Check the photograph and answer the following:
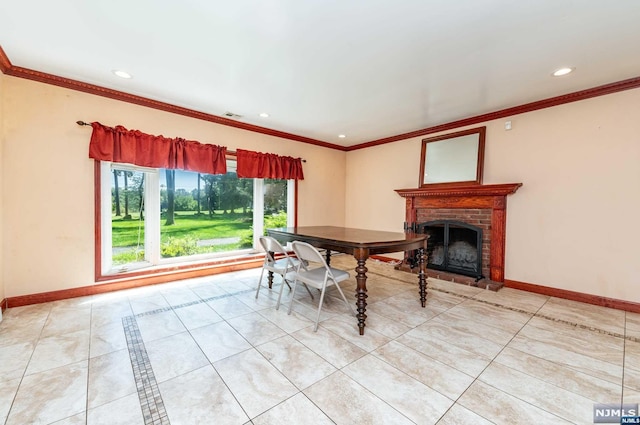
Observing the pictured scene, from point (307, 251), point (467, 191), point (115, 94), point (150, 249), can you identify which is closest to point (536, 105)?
point (467, 191)

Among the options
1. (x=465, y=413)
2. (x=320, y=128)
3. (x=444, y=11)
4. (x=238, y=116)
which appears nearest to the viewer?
(x=465, y=413)

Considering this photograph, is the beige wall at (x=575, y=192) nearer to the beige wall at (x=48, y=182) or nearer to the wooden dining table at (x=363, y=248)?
the wooden dining table at (x=363, y=248)

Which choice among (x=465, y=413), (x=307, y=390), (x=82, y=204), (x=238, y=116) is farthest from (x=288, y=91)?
(x=465, y=413)

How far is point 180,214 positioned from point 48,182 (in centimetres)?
135

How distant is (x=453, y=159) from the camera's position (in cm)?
388

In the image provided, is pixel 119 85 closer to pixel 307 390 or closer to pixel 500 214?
pixel 307 390

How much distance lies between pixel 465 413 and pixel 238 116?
12.9 feet

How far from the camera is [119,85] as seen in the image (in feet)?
9.20

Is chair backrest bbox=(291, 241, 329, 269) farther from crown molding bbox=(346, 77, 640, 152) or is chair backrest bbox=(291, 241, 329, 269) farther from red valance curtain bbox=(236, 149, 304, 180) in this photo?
crown molding bbox=(346, 77, 640, 152)

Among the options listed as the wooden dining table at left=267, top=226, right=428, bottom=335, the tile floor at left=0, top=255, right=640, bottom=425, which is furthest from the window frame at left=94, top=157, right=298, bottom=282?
the wooden dining table at left=267, top=226, right=428, bottom=335

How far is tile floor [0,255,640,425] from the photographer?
4.33 ft

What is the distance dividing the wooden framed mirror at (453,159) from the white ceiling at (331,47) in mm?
587

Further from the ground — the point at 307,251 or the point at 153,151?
the point at 153,151

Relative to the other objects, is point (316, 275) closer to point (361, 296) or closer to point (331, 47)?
point (361, 296)
